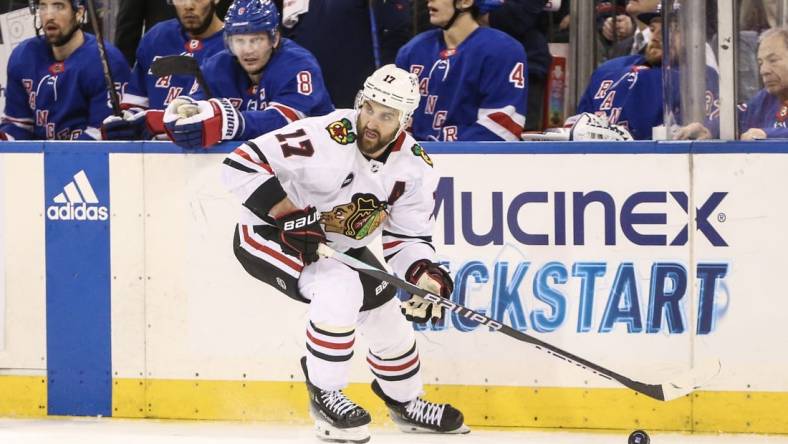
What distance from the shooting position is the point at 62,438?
15.6 feet

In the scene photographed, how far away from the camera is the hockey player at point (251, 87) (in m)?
4.97

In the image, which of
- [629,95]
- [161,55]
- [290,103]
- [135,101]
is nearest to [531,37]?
[629,95]

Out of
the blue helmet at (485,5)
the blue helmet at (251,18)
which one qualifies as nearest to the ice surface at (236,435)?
the blue helmet at (251,18)

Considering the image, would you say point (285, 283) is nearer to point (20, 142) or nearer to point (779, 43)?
point (20, 142)

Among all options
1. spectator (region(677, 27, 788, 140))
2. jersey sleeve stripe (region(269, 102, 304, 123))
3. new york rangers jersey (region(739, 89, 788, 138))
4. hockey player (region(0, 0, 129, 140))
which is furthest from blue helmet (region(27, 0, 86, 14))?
new york rangers jersey (region(739, 89, 788, 138))

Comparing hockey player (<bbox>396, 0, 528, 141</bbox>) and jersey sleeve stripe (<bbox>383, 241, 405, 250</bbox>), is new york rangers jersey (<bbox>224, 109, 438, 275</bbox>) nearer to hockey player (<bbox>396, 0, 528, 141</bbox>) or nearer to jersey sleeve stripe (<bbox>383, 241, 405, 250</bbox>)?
jersey sleeve stripe (<bbox>383, 241, 405, 250</bbox>)

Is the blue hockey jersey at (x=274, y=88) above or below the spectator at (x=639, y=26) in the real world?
below

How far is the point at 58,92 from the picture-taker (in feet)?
18.3

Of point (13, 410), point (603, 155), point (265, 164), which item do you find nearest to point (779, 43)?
point (603, 155)

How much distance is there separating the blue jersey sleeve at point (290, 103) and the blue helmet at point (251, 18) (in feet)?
0.58

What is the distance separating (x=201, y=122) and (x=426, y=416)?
1158 millimetres

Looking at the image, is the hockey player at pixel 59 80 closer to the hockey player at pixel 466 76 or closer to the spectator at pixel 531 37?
the hockey player at pixel 466 76

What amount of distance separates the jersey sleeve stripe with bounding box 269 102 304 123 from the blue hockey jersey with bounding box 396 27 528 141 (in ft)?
1.40

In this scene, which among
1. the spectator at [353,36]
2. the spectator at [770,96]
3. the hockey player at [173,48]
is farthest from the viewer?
the spectator at [353,36]
